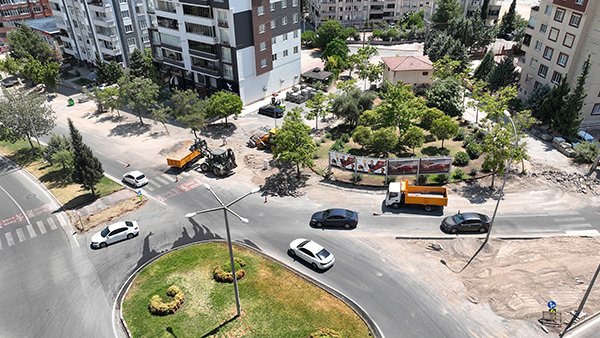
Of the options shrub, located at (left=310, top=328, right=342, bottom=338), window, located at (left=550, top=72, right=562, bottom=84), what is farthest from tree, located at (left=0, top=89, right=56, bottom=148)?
window, located at (left=550, top=72, right=562, bottom=84)

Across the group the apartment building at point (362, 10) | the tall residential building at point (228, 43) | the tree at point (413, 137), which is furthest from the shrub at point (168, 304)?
the apartment building at point (362, 10)

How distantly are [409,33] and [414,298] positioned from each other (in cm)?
9553

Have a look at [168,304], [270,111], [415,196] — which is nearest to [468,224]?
[415,196]

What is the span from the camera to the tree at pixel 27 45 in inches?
3561

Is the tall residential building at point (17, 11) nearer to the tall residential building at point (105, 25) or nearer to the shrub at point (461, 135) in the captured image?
the tall residential building at point (105, 25)

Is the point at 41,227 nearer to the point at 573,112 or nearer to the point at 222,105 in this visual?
the point at 222,105

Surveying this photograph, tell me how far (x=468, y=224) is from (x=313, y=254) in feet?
51.9

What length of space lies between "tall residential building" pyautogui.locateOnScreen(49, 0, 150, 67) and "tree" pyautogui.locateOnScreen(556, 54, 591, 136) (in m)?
79.3

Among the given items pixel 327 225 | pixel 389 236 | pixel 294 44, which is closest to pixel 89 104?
pixel 294 44

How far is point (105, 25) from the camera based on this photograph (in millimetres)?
83812

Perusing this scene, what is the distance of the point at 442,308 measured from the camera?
30.4 metres

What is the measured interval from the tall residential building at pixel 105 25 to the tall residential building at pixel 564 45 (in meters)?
75.3

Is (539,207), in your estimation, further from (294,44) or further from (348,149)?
(294,44)

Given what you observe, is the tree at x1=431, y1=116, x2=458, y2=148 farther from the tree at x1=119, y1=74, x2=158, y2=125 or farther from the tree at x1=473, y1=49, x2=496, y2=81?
the tree at x1=119, y1=74, x2=158, y2=125
